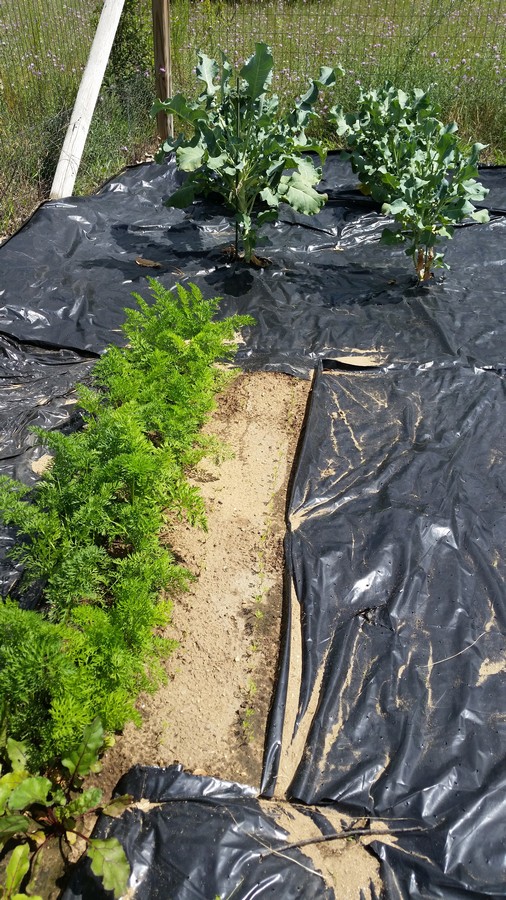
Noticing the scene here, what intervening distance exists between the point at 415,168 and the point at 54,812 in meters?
4.65

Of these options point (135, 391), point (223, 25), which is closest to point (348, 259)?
point (135, 391)

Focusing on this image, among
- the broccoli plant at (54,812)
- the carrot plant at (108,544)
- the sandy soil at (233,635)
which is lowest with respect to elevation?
the sandy soil at (233,635)

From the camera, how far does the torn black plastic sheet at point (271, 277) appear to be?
4.72 metres

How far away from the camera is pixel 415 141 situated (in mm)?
5234

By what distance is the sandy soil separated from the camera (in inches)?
94.5

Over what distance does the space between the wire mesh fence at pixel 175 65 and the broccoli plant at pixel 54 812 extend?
495 centimetres

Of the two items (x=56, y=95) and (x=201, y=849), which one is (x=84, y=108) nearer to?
(x=56, y=95)

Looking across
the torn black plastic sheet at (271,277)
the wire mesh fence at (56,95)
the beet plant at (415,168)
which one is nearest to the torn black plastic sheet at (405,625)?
the torn black plastic sheet at (271,277)

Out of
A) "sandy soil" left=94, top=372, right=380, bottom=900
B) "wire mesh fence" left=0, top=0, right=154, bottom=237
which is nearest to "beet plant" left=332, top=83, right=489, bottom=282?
"sandy soil" left=94, top=372, right=380, bottom=900

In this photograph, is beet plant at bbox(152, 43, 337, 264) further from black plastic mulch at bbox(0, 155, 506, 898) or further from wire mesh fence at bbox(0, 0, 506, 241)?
wire mesh fence at bbox(0, 0, 506, 241)

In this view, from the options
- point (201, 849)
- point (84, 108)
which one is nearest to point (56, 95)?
point (84, 108)

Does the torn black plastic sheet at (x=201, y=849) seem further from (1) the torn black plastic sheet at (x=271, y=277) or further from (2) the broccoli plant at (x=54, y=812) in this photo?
(1) the torn black plastic sheet at (x=271, y=277)

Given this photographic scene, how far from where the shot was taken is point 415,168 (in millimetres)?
5043

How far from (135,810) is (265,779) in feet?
1.43
